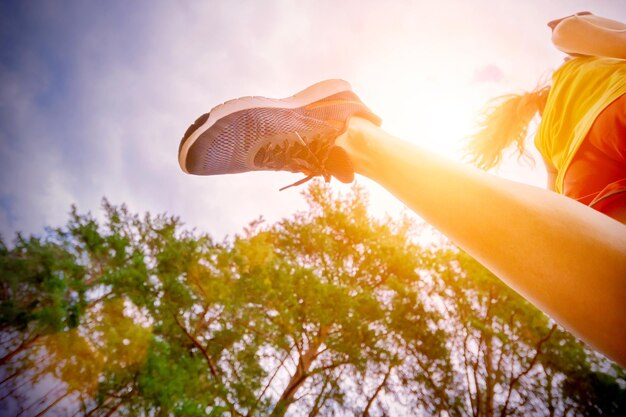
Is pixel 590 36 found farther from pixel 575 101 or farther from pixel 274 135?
pixel 274 135

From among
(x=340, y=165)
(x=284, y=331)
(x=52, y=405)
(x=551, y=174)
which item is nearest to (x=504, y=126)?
(x=551, y=174)

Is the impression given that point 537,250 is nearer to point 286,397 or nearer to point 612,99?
point 612,99

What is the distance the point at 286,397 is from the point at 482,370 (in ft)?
16.3

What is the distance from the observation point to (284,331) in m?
5.58

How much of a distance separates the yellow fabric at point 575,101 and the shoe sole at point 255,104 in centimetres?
87

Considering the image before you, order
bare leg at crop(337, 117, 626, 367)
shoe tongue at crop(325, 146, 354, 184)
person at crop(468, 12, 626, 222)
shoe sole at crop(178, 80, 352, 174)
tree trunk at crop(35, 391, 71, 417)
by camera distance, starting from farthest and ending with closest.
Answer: tree trunk at crop(35, 391, 71, 417)
shoe sole at crop(178, 80, 352, 174)
shoe tongue at crop(325, 146, 354, 184)
person at crop(468, 12, 626, 222)
bare leg at crop(337, 117, 626, 367)

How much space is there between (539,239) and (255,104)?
3.63 feet

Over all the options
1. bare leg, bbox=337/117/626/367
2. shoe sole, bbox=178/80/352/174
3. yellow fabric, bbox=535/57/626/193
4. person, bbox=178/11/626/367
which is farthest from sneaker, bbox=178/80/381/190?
yellow fabric, bbox=535/57/626/193

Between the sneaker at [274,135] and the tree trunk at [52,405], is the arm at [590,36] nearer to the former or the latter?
the sneaker at [274,135]

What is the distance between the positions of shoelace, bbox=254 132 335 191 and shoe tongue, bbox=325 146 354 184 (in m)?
0.05

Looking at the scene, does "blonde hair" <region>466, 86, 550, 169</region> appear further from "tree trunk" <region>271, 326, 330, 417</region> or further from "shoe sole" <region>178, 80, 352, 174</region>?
"tree trunk" <region>271, 326, 330, 417</region>

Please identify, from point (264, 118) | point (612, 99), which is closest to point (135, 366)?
point (264, 118)

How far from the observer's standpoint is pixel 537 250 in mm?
471

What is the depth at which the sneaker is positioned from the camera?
1195 millimetres
